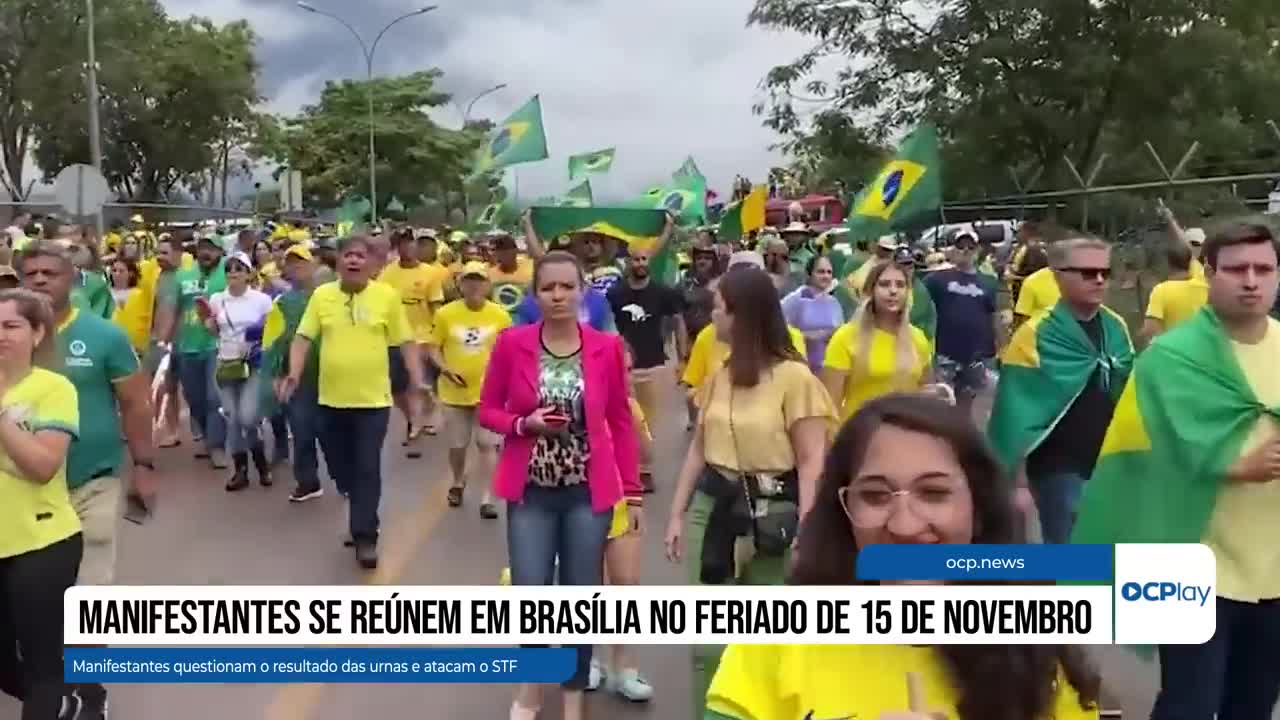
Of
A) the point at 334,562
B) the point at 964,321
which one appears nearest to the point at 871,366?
the point at 334,562

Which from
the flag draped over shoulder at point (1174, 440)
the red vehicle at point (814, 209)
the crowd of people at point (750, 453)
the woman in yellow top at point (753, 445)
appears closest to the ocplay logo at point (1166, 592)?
the flag draped over shoulder at point (1174, 440)

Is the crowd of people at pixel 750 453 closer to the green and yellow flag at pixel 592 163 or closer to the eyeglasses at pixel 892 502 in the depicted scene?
the eyeglasses at pixel 892 502

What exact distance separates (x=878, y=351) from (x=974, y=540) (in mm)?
4197

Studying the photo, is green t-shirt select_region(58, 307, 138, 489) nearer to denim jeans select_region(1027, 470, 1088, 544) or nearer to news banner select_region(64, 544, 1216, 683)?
news banner select_region(64, 544, 1216, 683)

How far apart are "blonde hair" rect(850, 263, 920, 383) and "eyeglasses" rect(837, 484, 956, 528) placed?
4119 mm

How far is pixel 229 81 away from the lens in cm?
5859

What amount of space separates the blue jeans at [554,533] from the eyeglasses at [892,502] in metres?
2.64

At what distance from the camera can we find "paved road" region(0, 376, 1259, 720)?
503 centimetres

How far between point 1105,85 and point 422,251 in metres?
11.5

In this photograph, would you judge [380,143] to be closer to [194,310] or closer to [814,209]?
[814,209]

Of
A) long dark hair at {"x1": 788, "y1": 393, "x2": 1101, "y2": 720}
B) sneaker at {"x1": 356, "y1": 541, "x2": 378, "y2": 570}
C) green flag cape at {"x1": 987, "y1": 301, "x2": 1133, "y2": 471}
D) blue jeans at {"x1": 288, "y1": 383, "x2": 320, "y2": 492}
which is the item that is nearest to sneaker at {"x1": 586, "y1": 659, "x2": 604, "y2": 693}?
green flag cape at {"x1": 987, "y1": 301, "x2": 1133, "y2": 471}

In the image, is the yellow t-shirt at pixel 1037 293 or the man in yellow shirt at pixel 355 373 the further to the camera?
the yellow t-shirt at pixel 1037 293

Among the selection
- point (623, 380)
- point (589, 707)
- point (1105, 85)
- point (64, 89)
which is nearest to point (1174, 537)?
point (623, 380)

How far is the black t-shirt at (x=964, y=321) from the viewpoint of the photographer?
31.1 feet
